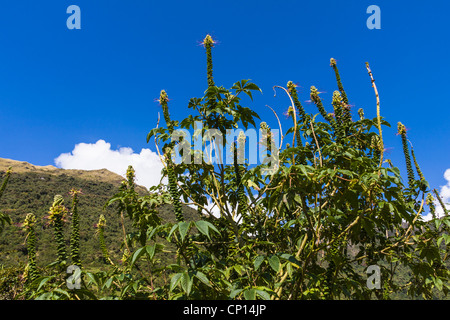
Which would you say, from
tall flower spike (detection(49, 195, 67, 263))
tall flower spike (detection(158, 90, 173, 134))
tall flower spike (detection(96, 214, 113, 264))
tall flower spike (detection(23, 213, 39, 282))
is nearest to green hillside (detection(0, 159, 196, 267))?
tall flower spike (detection(96, 214, 113, 264))

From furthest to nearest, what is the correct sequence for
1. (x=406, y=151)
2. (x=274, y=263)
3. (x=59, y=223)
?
(x=406, y=151), (x=59, y=223), (x=274, y=263)

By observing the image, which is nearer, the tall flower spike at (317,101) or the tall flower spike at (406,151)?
the tall flower spike at (317,101)

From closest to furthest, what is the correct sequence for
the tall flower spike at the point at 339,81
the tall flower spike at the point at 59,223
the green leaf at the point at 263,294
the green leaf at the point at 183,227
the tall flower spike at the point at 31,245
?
the green leaf at the point at 263,294 → the green leaf at the point at 183,227 → the tall flower spike at the point at 59,223 → the tall flower spike at the point at 31,245 → the tall flower spike at the point at 339,81

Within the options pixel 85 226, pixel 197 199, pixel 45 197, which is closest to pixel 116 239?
pixel 85 226

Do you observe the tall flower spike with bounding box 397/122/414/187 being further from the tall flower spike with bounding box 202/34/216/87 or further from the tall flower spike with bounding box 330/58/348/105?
the tall flower spike with bounding box 202/34/216/87

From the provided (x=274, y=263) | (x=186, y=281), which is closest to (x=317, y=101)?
(x=274, y=263)

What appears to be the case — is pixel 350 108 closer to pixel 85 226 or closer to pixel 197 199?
pixel 197 199

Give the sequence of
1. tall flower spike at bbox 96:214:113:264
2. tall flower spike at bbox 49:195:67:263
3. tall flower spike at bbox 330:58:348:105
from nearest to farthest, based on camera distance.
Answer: tall flower spike at bbox 49:195:67:263
tall flower spike at bbox 96:214:113:264
tall flower spike at bbox 330:58:348:105

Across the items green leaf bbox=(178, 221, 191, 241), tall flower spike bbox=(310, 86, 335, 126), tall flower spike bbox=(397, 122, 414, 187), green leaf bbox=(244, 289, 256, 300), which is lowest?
green leaf bbox=(244, 289, 256, 300)

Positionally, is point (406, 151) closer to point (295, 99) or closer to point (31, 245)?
point (295, 99)

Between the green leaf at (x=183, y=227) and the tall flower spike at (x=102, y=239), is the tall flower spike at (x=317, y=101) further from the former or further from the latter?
the tall flower spike at (x=102, y=239)

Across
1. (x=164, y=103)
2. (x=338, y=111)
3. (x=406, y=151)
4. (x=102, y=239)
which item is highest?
(x=164, y=103)

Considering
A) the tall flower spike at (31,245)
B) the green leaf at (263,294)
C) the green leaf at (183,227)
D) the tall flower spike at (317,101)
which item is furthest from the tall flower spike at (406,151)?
the tall flower spike at (31,245)
